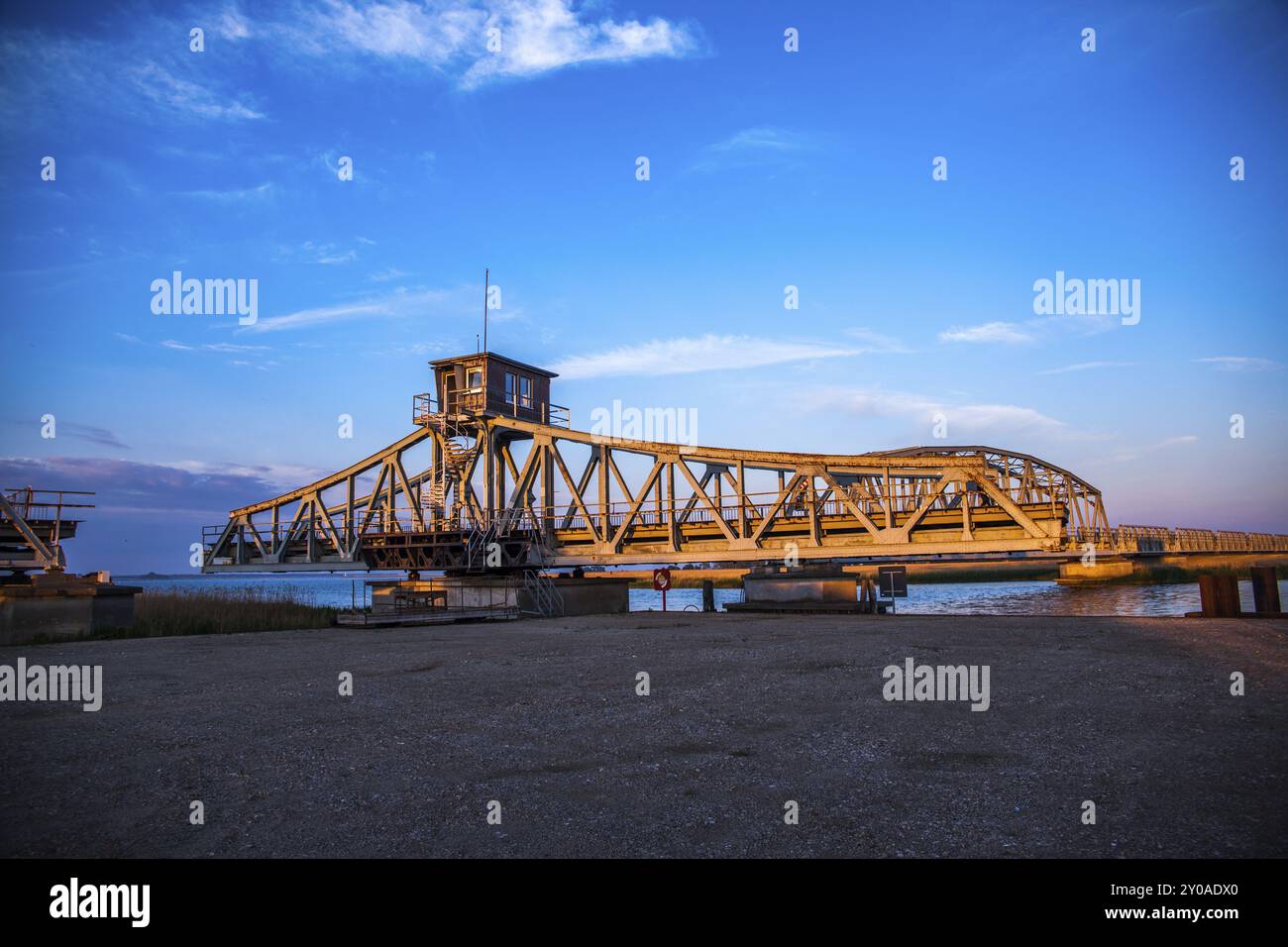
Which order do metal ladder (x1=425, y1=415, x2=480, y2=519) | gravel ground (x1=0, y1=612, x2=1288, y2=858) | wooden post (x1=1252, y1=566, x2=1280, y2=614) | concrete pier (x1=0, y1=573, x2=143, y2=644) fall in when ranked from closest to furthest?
gravel ground (x1=0, y1=612, x2=1288, y2=858) → wooden post (x1=1252, y1=566, x2=1280, y2=614) → concrete pier (x1=0, y1=573, x2=143, y2=644) → metal ladder (x1=425, y1=415, x2=480, y2=519)

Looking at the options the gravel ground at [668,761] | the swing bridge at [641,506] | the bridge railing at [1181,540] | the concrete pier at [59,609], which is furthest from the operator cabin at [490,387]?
the bridge railing at [1181,540]

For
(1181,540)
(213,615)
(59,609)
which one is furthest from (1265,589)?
(1181,540)

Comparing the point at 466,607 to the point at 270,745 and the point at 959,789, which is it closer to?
the point at 270,745

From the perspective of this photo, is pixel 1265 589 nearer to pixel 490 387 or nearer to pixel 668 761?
pixel 668 761

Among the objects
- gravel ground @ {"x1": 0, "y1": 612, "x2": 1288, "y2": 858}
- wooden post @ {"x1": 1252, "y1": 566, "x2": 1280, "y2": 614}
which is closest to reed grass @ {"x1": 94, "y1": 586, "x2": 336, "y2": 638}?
gravel ground @ {"x1": 0, "y1": 612, "x2": 1288, "y2": 858}

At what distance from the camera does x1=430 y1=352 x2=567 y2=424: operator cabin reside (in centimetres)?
4447

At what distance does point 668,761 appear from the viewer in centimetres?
784

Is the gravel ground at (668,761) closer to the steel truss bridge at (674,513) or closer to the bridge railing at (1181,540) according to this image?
the steel truss bridge at (674,513)

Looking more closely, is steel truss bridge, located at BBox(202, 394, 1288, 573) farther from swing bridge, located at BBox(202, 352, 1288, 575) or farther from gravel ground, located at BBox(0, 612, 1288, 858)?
gravel ground, located at BBox(0, 612, 1288, 858)

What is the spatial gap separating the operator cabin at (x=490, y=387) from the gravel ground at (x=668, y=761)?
30.5 metres

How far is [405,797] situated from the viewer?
267 inches

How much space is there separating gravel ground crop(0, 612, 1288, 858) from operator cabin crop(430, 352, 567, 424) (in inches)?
1202
